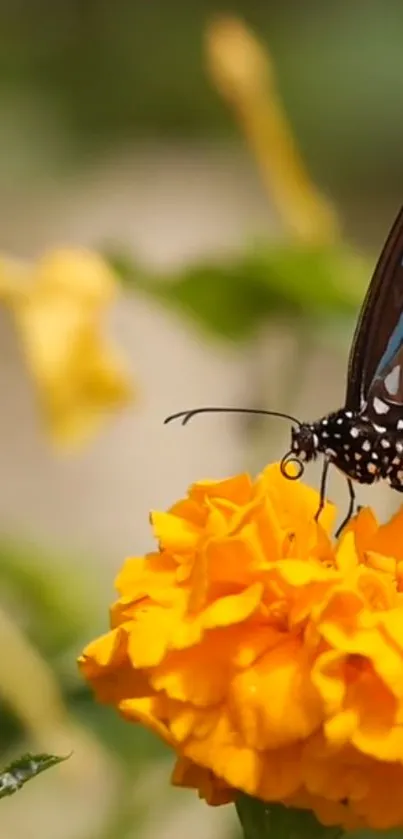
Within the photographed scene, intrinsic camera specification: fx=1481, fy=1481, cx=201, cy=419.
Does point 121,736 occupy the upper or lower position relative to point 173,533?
lower

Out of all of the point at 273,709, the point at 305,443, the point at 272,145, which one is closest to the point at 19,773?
the point at 273,709

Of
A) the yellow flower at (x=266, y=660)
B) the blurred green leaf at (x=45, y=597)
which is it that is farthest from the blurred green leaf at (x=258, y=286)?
the yellow flower at (x=266, y=660)

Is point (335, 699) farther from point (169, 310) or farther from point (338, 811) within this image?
point (169, 310)

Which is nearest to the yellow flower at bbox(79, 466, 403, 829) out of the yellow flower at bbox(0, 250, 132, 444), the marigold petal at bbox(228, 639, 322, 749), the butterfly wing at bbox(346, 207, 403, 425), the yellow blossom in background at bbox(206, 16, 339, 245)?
the marigold petal at bbox(228, 639, 322, 749)

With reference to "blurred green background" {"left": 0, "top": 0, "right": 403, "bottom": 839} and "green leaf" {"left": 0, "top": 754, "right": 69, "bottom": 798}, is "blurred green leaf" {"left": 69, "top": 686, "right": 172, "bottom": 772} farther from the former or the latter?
"green leaf" {"left": 0, "top": 754, "right": 69, "bottom": 798}

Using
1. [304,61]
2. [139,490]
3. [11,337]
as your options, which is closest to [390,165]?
[304,61]

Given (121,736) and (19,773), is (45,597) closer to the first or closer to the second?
(121,736)
